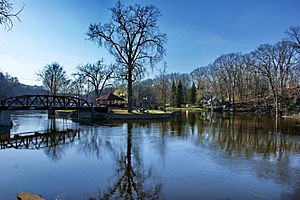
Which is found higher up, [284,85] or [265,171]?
[284,85]

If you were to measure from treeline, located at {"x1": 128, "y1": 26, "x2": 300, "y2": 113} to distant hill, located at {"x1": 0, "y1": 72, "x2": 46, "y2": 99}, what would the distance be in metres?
32.3

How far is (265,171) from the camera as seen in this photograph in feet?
32.1

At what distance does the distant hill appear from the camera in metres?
65.4

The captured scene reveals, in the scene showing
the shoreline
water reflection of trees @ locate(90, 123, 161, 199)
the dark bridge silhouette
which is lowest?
water reflection of trees @ locate(90, 123, 161, 199)

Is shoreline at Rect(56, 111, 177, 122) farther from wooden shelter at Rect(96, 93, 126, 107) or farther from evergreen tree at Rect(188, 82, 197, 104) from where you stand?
evergreen tree at Rect(188, 82, 197, 104)

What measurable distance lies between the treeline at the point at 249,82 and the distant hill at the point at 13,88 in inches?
1271

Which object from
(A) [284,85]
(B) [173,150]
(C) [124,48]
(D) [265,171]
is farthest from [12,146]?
(A) [284,85]

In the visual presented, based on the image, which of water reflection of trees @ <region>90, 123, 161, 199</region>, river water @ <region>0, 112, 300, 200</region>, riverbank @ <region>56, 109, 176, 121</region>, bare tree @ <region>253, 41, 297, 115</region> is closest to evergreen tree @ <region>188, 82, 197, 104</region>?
bare tree @ <region>253, 41, 297, 115</region>

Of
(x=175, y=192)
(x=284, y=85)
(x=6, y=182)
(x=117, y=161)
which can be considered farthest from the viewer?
(x=284, y=85)

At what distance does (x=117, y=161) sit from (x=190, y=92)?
7320cm

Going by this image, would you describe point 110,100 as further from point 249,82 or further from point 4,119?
point 249,82

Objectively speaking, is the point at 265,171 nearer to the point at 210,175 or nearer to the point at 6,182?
the point at 210,175

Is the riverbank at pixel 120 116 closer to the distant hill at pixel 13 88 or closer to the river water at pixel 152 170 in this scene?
the river water at pixel 152 170

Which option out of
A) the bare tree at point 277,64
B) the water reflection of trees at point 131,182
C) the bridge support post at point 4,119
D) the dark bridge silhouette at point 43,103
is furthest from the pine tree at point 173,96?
the water reflection of trees at point 131,182
